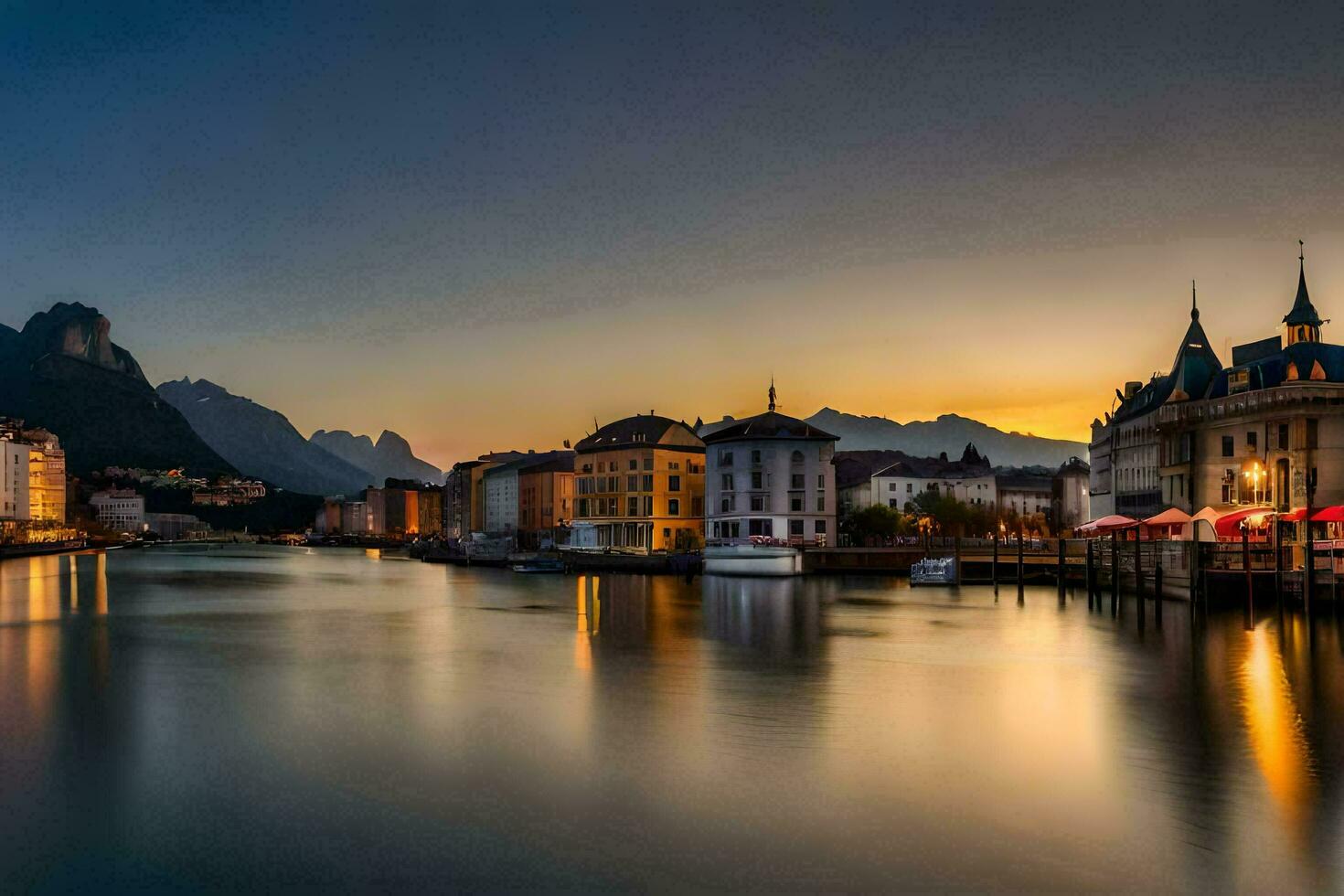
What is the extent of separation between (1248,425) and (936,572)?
2254cm

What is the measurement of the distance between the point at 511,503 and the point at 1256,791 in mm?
159175

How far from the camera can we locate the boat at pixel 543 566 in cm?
10712

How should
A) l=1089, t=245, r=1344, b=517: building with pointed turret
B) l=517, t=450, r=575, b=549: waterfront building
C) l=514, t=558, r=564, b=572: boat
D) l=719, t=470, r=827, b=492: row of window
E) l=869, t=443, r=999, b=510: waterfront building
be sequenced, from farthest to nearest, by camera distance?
l=517, t=450, r=575, b=549: waterfront building < l=869, t=443, r=999, b=510: waterfront building < l=514, t=558, r=564, b=572: boat < l=719, t=470, r=827, b=492: row of window < l=1089, t=245, r=1344, b=517: building with pointed turret

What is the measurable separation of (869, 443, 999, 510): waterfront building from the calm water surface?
96573 millimetres

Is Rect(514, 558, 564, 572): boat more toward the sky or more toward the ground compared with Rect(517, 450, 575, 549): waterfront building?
more toward the ground

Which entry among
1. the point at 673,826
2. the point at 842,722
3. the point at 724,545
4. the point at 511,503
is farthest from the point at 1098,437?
the point at 673,826

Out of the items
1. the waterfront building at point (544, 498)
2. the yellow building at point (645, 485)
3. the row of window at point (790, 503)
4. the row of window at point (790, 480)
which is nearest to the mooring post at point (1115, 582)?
the row of window at point (790, 503)

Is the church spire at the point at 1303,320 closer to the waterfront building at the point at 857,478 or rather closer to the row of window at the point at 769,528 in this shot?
the row of window at the point at 769,528

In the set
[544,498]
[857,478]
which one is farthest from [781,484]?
[544,498]

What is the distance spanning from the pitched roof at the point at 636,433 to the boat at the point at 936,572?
39152 mm

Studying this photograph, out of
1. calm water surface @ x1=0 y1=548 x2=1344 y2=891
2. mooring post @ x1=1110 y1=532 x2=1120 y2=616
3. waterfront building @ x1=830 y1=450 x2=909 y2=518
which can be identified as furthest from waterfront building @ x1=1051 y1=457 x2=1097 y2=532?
calm water surface @ x1=0 y1=548 x2=1344 y2=891

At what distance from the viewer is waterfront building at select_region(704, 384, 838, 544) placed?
9888cm

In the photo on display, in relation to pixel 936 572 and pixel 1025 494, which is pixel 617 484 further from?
pixel 1025 494

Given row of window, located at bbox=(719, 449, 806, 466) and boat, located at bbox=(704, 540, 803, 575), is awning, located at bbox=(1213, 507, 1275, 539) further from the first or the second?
row of window, located at bbox=(719, 449, 806, 466)
